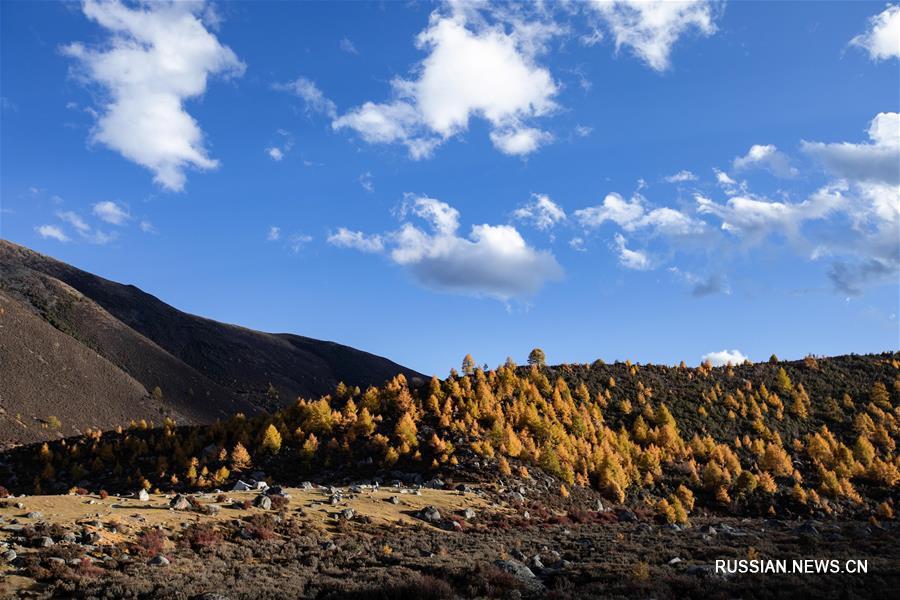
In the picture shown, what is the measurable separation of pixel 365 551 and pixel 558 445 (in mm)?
48663

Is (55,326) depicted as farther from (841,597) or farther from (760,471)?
(841,597)

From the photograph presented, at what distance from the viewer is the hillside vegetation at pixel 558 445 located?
232ft

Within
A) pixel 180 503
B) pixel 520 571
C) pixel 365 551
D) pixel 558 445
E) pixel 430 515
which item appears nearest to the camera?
pixel 520 571

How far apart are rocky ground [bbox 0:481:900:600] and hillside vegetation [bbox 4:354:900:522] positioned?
59.7 ft

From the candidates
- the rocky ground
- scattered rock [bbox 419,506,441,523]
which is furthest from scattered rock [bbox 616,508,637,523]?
scattered rock [bbox 419,506,441,523]

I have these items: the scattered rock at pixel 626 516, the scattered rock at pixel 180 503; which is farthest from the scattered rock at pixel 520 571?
the scattered rock at pixel 626 516

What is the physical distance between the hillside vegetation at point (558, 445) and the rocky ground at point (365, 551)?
18190 millimetres

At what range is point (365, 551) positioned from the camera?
33.8 m

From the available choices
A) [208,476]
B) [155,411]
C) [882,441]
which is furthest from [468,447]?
[155,411]

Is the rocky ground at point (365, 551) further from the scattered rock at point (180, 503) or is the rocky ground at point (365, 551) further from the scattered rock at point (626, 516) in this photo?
the scattered rock at point (626, 516)

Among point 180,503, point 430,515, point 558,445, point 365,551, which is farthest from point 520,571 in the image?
point 558,445

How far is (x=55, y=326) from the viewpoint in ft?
636

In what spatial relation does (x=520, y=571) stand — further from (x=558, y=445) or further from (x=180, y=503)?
(x=558, y=445)

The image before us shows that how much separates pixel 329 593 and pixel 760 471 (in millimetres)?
82902
